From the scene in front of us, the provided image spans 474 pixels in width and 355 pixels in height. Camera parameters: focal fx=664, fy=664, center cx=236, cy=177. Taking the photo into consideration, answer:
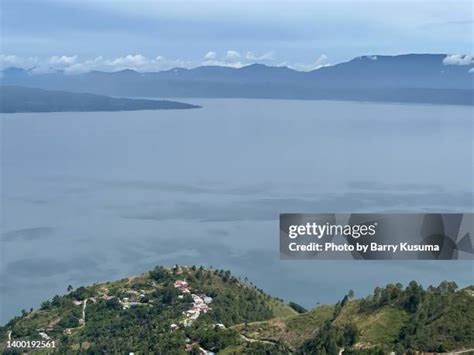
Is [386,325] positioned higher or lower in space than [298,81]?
lower

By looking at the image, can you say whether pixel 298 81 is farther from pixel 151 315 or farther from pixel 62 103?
pixel 151 315

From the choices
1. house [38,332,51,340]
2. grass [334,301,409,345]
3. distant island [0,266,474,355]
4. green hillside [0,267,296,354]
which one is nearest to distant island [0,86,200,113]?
green hillside [0,267,296,354]

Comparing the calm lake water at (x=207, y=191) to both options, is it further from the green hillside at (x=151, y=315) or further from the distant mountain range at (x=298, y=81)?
the distant mountain range at (x=298, y=81)

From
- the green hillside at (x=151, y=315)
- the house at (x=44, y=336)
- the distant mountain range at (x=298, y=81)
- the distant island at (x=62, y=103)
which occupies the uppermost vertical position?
the distant mountain range at (x=298, y=81)

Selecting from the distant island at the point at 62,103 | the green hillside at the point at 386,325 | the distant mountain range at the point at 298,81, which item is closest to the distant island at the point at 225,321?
the green hillside at the point at 386,325

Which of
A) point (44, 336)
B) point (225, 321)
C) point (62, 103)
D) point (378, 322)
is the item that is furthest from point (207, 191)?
point (62, 103)

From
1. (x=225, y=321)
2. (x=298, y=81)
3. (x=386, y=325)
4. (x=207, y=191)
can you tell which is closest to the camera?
(x=386, y=325)
